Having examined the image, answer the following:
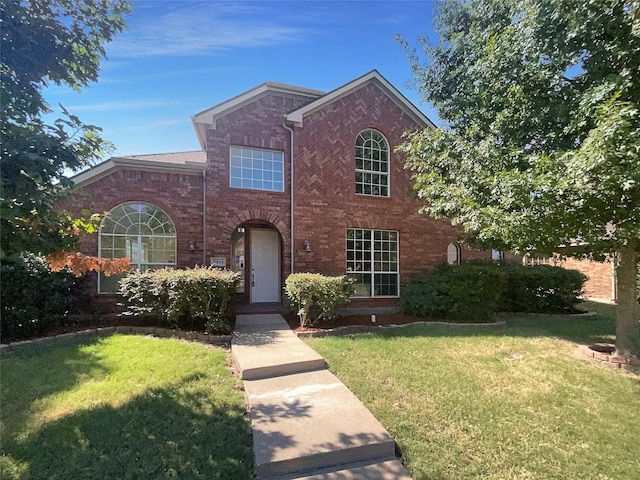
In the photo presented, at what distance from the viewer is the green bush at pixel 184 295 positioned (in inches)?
307

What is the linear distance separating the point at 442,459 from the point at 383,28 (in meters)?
9.73

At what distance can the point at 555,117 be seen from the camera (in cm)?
625

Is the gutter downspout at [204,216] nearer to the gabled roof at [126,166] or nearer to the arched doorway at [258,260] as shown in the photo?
the gabled roof at [126,166]

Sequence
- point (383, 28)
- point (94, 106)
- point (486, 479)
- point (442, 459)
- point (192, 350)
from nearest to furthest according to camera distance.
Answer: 1. point (486, 479)
2. point (442, 459)
3. point (94, 106)
4. point (192, 350)
5. point (383, 28)

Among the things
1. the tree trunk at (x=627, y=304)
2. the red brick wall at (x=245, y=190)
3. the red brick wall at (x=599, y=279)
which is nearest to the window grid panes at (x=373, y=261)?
the red brick wall at (x=245, y=190)

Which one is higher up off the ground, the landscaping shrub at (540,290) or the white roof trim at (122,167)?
the white roof trim at (122,167)

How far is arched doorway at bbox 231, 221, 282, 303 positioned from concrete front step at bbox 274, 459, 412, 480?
29.2 feet

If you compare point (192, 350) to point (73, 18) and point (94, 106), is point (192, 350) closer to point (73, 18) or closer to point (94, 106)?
point (94, 106)

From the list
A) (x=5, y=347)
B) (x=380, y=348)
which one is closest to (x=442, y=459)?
(x=380, y=348)

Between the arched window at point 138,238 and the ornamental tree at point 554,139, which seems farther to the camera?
the arched window at point 138,238

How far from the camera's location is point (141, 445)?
3697mm

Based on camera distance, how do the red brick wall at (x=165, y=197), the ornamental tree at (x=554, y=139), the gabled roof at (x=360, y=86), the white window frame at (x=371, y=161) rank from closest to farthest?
the ornamental tree at (x=554, y=139) < the red brick wall at (x=165, y=197) < the gabled roof at (x=360, y=86) < the white window frame at (x=371, y=161)

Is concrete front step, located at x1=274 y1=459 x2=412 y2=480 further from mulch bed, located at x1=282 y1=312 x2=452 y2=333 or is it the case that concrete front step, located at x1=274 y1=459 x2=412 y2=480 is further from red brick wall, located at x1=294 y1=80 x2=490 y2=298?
red brick wall, located at x1=294 y1=80 x2=490 y2=298

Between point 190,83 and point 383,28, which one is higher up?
point 383,28
